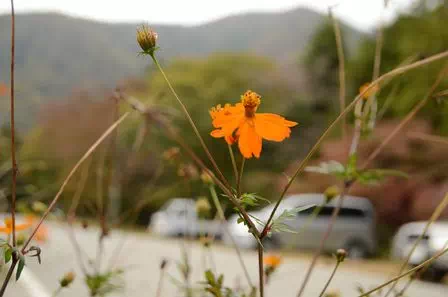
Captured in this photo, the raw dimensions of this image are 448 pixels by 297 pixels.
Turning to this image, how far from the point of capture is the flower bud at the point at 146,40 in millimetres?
489

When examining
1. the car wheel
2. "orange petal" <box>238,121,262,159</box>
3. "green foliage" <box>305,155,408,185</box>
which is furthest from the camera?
the car wheel

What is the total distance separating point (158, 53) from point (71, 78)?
1069 inches

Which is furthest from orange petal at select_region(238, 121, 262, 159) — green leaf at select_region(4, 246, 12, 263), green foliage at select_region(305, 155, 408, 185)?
green foliage at select_region(305, 155, 408, 185)

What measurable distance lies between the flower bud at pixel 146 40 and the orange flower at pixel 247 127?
68 mm

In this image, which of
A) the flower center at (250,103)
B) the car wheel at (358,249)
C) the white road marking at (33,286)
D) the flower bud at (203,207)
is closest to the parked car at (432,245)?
the white road marking at (33,286)

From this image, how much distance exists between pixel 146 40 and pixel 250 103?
0.31ft

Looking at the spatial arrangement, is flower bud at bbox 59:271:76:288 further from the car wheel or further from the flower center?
the car wheel

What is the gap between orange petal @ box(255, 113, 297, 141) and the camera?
1.50ft

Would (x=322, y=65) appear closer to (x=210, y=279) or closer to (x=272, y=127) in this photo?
(x=210, y=279)

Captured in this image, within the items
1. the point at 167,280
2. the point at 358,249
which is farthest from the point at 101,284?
the point at 358,249

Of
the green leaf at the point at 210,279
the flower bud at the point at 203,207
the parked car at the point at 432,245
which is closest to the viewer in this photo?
the green leaf at the point at 210,279

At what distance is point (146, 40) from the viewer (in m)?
0.49

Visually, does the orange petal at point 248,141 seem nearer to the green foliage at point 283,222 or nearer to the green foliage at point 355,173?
the green foliage at point 283,222

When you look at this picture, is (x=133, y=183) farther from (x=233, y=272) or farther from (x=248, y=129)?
(x=248, y=129)
